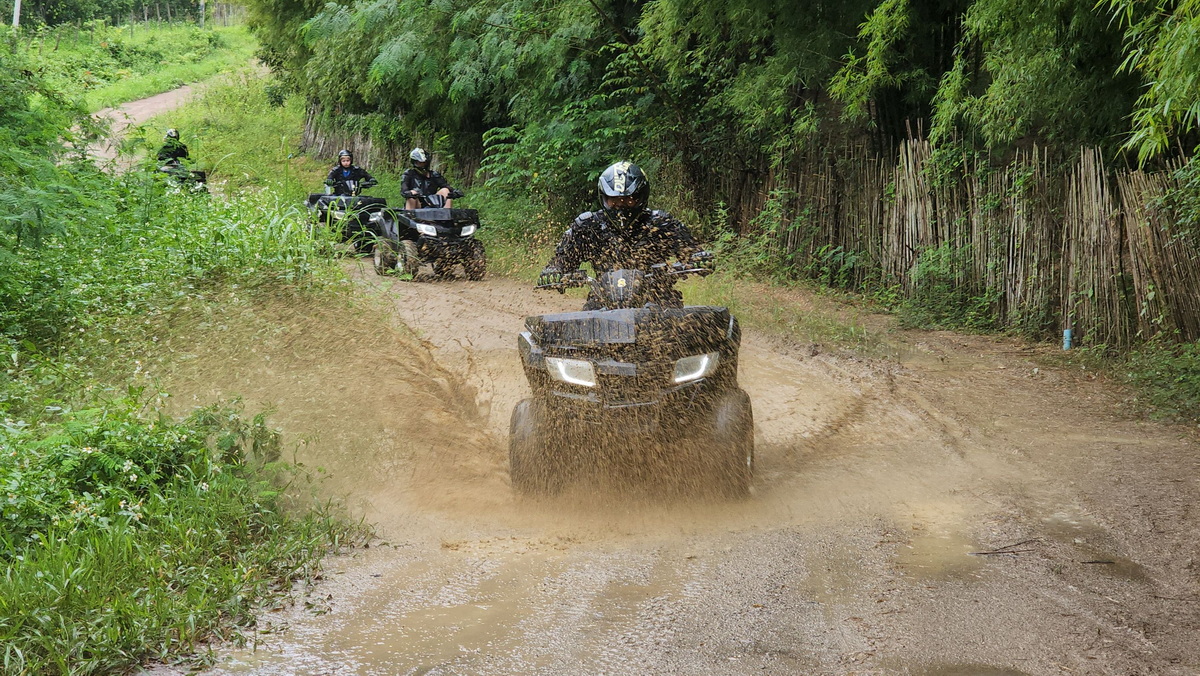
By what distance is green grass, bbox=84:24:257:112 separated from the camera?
41303 mm

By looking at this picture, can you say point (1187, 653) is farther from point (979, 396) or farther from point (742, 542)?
point (979, 396)

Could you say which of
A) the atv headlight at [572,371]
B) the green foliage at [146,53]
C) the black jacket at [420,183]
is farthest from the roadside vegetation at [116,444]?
the green foliage at [146,53]

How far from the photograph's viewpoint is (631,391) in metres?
5.18

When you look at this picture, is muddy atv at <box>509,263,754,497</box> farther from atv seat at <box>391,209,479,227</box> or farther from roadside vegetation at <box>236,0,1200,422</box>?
atv seat at <box>391,209,479,227</box>

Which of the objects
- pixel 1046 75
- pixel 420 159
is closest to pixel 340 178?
pixel 420 159

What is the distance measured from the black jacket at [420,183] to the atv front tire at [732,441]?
10.2 meters

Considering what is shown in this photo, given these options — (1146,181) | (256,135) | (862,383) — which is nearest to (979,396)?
(862,383)

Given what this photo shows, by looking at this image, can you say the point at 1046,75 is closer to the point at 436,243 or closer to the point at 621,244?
the point at 621,244

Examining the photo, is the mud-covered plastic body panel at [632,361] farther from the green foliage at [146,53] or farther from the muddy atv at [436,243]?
the green foliage at [146,53]

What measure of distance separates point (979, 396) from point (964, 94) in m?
3.55

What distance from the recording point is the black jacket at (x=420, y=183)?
1495cm

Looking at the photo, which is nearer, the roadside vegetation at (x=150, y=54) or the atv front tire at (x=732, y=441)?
the atv front tire at (x=732, y=441)

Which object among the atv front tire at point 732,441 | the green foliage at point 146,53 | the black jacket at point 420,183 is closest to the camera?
the atv front tire at point 732,441

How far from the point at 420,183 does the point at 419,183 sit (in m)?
0.02
